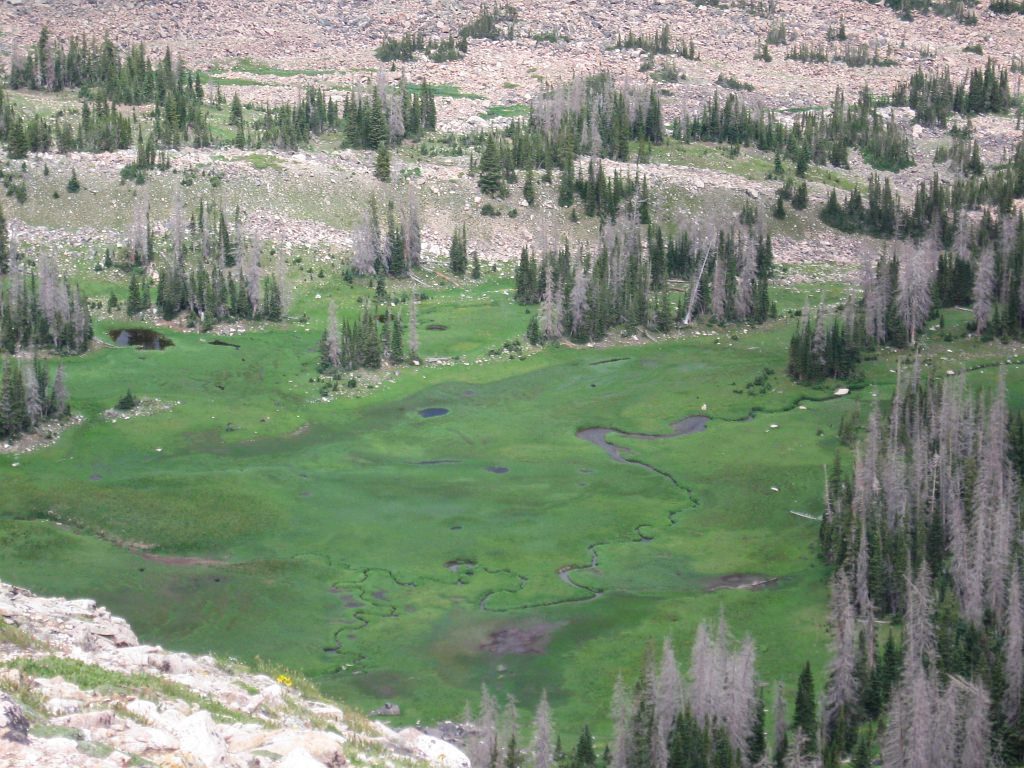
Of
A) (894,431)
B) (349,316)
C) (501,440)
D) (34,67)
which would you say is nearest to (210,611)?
(501,440)

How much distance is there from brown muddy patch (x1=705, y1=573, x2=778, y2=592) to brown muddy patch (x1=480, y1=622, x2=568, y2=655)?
9753 millimetres

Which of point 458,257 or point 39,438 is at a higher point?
point 458,257

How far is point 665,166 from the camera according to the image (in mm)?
175750

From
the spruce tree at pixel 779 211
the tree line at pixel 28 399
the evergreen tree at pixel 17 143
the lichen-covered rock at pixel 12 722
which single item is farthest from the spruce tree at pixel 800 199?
the lichen-covered rock at pixel 12 722

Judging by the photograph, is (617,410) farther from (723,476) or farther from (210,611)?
(210,611)

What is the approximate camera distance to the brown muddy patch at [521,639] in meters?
73.4

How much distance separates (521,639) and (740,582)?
14.0 m

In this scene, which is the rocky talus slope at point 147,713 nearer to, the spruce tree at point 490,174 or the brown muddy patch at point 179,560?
the brown muddy patch at point 179,560

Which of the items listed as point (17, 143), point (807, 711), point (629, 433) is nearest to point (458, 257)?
point (629, 433)

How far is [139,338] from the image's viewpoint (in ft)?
413

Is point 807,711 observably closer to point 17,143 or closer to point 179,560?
point 179,560

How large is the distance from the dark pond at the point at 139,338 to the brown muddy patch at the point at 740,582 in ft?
187

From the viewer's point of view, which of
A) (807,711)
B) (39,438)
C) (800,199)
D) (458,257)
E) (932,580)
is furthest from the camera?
(800,199)

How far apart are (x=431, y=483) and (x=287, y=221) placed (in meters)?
58.4
